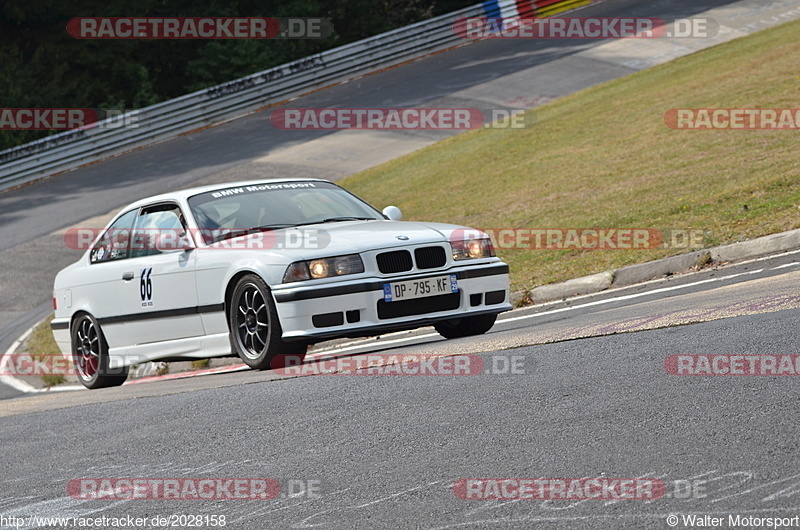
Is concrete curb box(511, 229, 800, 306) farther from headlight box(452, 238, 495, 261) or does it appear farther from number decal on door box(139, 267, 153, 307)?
number decal on door box(139, 267, 153, 307)

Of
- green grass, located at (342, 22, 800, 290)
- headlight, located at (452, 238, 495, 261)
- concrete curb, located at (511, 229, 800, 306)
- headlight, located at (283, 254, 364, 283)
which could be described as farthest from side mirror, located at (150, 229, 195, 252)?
green grass, located at (342, 22, 800, 290)

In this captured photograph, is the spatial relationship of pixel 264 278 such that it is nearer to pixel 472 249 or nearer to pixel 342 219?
pixel 342 219

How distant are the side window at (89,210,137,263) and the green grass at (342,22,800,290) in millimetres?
4326

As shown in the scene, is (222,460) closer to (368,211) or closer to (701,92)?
(368,211)

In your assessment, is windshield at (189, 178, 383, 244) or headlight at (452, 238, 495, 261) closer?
headlight at (452, 238, 495, 261)

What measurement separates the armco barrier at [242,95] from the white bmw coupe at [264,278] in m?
19.7

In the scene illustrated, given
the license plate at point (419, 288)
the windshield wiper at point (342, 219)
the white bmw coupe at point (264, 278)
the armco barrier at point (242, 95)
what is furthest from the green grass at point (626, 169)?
the armco barrier at point (242, 95)

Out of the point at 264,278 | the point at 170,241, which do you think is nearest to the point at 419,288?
the point at 264,278

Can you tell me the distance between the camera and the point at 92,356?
9.66 metres

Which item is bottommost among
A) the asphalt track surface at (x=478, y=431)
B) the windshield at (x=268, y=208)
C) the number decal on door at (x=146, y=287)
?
the asphalt track surface at (x=478, y=431)

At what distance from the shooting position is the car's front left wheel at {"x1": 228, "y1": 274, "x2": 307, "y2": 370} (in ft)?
25.4

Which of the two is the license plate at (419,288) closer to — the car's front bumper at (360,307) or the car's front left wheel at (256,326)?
the car's front bumper at (360,307)

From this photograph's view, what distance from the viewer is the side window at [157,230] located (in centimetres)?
883

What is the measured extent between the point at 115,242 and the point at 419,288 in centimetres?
311
